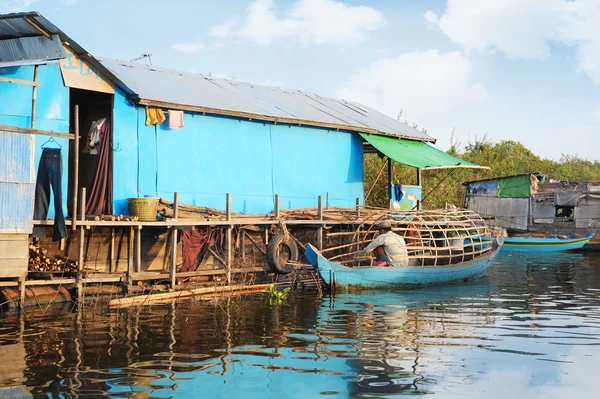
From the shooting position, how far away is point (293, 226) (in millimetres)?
17516

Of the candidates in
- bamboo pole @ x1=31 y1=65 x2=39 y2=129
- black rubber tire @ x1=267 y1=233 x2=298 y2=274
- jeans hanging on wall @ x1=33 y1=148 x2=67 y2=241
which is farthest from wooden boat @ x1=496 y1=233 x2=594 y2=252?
bamboo pole @ x1=31 y1=65 x2=39 y2=129

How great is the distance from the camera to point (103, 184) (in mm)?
14500

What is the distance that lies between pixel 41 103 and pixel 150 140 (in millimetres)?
2494

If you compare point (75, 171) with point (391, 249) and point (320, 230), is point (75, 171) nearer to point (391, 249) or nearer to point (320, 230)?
point (320, 230)

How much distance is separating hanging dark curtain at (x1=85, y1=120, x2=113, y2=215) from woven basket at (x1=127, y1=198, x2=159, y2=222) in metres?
0.67

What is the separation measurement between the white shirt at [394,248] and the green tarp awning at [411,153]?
Result: 11.8 feet

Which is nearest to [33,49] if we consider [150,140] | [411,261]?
[150,140]

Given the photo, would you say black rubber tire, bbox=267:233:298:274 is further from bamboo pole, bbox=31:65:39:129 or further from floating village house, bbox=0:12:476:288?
bamboo pole, bbox=31:65:39:129

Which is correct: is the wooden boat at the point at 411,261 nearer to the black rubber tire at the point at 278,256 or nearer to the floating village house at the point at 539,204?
the black rubber tire at the point at 278,256

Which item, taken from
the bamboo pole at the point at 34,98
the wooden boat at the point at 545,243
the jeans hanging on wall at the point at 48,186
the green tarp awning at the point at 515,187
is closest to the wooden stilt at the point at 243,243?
the jeans hanging on wall at the point at 48,186

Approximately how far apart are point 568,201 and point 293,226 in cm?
1809

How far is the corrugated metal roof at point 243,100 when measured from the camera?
1559 centimetres

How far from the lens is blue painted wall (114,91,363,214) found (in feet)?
48.6

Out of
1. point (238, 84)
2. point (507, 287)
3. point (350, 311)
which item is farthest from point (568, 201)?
point (350, 311)
